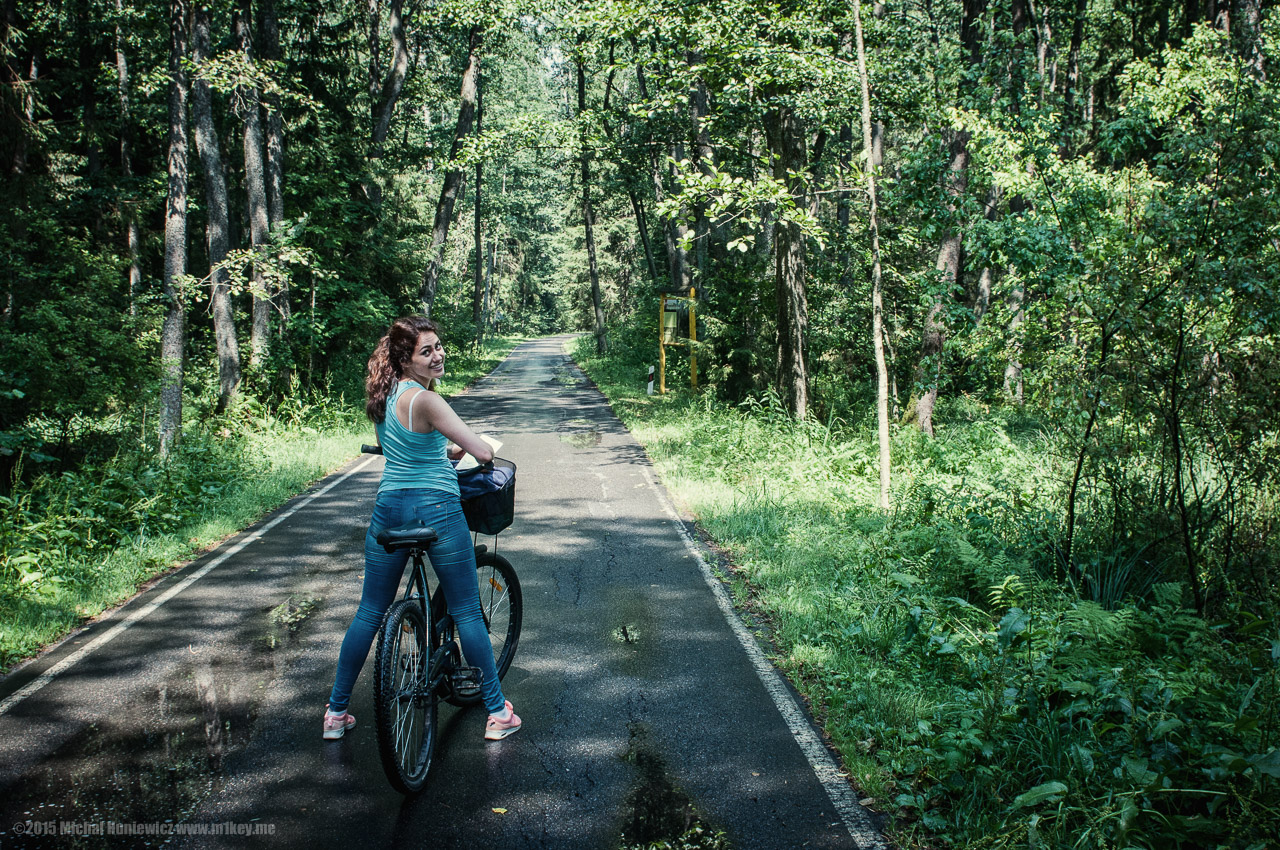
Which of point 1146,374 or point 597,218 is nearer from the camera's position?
point 1146,374

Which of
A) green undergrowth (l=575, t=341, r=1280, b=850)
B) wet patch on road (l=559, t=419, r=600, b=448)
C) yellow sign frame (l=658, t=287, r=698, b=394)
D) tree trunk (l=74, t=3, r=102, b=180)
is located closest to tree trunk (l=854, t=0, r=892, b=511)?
green undergrowth (l=575, t=341, r=1280, b=850)

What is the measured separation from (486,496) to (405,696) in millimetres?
1088

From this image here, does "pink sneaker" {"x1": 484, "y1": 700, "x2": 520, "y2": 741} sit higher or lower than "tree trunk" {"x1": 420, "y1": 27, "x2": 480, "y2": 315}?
lower

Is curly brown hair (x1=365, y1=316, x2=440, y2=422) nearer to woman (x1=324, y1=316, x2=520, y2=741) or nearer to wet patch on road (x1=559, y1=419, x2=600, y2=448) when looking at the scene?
woman (x1=324, y1=316, x2=520, y2=741)

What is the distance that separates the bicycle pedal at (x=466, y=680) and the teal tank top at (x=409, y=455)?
A: 109 cm

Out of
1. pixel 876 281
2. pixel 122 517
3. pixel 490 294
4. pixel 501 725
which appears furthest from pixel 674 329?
pixel 490 294

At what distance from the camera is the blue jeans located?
3902mm

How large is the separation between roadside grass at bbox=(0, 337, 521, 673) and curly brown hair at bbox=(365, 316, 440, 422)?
3521 mm

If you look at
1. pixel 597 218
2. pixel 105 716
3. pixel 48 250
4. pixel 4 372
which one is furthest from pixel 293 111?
pixel 597 218

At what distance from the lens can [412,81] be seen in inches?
923

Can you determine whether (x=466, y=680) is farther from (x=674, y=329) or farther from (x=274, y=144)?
(x=674, y=329)

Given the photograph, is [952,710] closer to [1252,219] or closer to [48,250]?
[1252,219]

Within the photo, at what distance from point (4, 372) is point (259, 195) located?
8.65 m

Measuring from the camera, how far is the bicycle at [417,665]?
354cm
